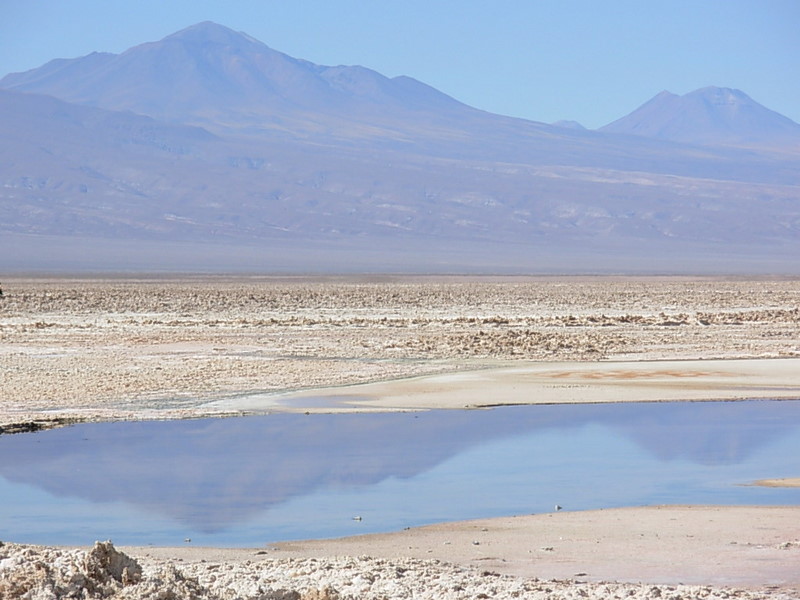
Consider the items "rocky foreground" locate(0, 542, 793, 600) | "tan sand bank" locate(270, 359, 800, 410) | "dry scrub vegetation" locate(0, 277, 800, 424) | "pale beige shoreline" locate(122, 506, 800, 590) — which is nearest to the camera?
"rocky foreground" locate(0, 542, 793, 600)

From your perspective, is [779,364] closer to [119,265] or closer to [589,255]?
[119,265]

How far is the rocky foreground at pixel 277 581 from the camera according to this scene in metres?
6.64

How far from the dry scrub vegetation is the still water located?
224 cm

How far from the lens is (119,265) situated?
315 ft

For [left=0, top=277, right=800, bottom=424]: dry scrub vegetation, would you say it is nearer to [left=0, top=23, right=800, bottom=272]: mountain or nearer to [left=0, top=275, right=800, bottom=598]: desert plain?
[left=0, top=275, right=800, bottom=598]: desert plain

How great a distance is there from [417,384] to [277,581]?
11.3 meters

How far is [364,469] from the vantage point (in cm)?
1187

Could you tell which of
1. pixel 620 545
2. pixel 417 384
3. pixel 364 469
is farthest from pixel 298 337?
pixel 620 545

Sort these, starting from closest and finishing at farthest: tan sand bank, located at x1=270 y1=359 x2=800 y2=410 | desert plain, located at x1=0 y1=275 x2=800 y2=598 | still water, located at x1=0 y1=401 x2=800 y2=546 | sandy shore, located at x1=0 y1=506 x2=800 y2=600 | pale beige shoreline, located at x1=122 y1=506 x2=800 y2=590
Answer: sandy shore, located at x1=0 y1=506 x2=800 y2=600 < desert plain, located at x1=0 y1=275 x2=800 y2=598 < pale beige shoreline, located at x1=122 y1=506 x2=800 y2=590 < still water, located at x1=0 y1=401 x2=800 y2=546 < tan sand bank, located at x1=270 y1=359 x2=800 y2=410

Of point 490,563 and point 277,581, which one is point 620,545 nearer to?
point 490,563

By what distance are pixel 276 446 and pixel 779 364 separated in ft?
35.9

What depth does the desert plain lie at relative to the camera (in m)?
7.45

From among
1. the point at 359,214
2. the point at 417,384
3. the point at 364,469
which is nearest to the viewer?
the point at 364,469

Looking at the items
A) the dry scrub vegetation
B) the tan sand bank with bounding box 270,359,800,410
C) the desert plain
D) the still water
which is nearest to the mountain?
the dry scrub vegetation
